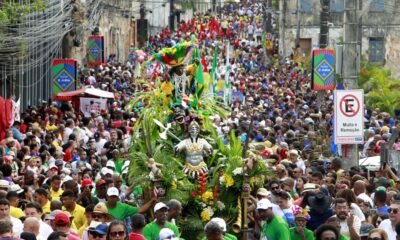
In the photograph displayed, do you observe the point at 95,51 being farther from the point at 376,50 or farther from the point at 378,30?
the point at 378,30

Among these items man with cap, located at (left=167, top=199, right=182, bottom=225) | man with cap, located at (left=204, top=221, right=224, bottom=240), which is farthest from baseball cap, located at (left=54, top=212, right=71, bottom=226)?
man with cap, located at (left=167, top=199, right=182, bottom=225)

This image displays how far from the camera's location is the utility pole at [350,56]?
81.8ft

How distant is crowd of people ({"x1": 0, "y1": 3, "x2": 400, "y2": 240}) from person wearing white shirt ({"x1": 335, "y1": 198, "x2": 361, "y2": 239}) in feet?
0.04

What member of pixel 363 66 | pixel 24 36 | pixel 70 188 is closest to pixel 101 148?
pixel 24 36

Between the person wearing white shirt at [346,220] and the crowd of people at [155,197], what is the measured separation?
0.01 meters

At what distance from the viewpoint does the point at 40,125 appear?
32.4 m

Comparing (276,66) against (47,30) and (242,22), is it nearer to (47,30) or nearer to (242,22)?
(242,22)

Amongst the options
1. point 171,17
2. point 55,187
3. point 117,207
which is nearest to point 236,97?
point 55,187

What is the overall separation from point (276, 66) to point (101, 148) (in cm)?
3652

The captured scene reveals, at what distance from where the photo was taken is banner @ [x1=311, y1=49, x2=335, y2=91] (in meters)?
35.7

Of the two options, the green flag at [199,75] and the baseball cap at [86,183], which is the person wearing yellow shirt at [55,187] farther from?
the green flag at [199,75]

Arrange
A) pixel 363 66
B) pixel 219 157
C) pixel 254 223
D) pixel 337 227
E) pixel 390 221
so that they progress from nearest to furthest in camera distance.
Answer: pixel 337 227, pixel 390 221, pixel 254 223, pixel 219 157, pixel 363 66

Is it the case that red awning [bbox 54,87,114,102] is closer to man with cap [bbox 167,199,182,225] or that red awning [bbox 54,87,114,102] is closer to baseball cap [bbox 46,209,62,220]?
man with cap [bbox 167,199,182,225]

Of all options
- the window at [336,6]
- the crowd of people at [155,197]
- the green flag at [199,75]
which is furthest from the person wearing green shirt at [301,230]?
the window at [336,6]
